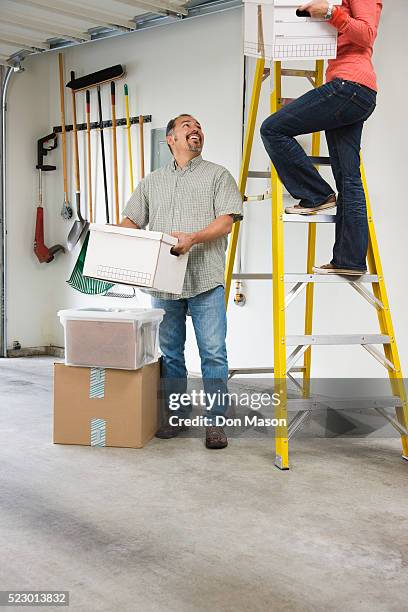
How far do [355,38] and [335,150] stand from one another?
0.46 m

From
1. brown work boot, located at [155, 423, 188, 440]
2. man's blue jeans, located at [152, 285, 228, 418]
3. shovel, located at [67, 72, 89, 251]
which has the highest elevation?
shovel, located at [67, 72, 89, 251]

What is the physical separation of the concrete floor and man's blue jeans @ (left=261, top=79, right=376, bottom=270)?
37.0 inches

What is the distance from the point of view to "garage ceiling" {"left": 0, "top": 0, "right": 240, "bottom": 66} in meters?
4.98

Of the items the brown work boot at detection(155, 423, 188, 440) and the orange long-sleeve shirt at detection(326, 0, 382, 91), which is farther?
the brown work boot at detection(155, 423, 188, 440)

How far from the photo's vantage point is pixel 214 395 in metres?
3.58

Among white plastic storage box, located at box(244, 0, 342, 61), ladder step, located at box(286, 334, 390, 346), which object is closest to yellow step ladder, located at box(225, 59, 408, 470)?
ladder step, located at box(286, 334, 390, 346)

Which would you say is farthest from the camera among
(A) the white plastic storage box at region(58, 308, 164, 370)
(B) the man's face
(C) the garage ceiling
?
(C) the garage ceiling

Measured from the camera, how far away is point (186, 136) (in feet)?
12.0

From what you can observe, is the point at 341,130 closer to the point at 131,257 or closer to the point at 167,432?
the point at 131,257

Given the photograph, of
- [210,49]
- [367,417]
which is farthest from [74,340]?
[210,49]

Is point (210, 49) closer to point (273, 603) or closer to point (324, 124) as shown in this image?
point (324, 124)

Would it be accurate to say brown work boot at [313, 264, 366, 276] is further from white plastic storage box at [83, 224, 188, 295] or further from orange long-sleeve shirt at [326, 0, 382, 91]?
orange long-sleeve shirt at [326, 0, 382, 91]

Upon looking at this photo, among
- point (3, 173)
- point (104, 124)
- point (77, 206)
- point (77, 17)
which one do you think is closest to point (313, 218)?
point (77, 17)

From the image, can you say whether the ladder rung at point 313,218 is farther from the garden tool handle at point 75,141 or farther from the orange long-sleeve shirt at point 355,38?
the garden tool handle at point 75,141
